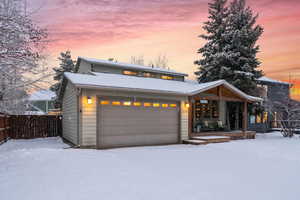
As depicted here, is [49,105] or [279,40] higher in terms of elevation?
[279,40]

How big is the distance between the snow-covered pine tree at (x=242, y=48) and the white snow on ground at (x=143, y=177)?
31.5 ft

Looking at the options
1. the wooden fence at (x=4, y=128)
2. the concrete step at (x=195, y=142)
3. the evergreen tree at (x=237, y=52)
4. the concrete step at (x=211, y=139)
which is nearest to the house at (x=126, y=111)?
the concrete step at (x=195, y=142)

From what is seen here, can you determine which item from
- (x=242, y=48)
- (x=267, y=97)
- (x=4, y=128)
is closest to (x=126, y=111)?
(x=4, y=128)

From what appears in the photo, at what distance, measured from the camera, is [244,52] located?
16.3 meters

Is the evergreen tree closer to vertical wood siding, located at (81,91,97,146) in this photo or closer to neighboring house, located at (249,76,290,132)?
neighboring house, located at (249,76,290,132)

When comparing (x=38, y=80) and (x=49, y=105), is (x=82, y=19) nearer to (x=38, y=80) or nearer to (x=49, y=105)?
(x=38, y=80)

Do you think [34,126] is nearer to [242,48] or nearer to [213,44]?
[213,44]

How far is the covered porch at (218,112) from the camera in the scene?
12.8m

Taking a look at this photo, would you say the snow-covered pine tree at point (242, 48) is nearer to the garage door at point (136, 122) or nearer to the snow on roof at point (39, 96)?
the garage door at point (136, 122)

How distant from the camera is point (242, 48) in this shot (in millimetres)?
16188

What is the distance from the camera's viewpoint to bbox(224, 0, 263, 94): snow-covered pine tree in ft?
52.6

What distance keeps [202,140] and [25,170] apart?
28.1ft

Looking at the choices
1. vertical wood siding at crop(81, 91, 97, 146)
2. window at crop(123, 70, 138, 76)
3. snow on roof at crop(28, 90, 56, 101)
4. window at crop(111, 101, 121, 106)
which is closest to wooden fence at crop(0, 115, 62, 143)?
snow on roof at crop(28, 90, 56, 101)

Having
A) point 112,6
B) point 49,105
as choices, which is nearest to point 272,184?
point 112,6
